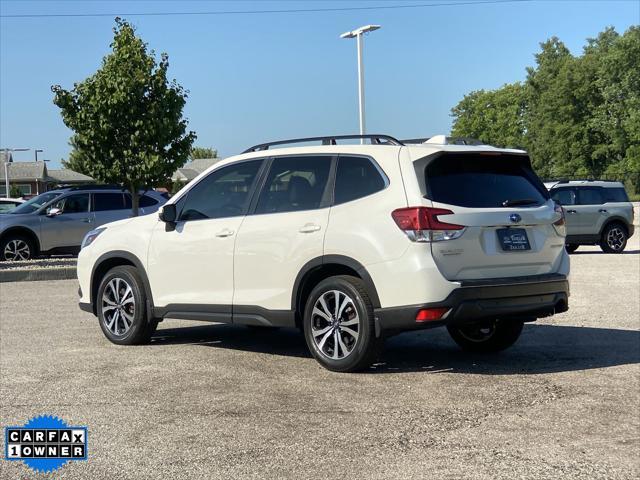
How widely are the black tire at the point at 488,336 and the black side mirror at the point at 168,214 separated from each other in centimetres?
280

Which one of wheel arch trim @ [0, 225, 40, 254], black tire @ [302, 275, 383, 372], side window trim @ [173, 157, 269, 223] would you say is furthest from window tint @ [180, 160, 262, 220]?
wheel arch trim @ [0, 225, 40, 254]

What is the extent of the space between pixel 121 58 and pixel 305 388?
18.3m

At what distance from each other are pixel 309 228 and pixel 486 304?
5.19ft

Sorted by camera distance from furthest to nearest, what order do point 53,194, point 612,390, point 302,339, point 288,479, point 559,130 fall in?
point 559,130 → point 53,194 → point 302,339 → point 612,390 → point 288,479

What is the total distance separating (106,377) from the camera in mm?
7148

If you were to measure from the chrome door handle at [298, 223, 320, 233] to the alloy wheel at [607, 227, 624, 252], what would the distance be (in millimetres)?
17320

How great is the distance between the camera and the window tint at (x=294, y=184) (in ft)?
24.6

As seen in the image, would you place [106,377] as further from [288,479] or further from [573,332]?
[573,332]

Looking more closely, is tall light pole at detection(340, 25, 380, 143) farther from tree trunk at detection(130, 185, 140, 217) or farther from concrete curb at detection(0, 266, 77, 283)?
concrete curb at detection(0, 266, 77, 283)

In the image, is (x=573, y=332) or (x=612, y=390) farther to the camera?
(x=573, y=332)

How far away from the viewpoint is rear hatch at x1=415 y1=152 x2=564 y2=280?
266 inches

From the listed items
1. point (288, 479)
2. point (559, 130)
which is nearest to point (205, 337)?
point (288, 479)

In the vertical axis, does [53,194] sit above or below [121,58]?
below

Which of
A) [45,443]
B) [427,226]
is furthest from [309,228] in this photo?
[45,443]
